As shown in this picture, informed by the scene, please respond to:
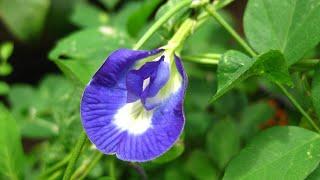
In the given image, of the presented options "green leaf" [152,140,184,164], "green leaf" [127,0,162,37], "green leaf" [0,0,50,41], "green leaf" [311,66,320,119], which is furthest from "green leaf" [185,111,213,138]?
"green leaf" [0,0,50,41]

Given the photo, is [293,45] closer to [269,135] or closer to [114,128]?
[269,135]

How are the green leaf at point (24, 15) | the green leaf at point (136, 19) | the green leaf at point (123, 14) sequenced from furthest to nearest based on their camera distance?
1. the green leaf at point (24, 15)
2. the green leaf at point (123, 14)
3. the green leaf at point (136, 19)

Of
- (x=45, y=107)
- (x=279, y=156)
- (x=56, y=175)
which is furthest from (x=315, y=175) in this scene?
(x=45, y=107)

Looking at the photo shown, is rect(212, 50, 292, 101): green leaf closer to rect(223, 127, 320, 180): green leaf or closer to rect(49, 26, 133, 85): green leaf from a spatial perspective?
rect(223, 127, 320, 180): green leaf

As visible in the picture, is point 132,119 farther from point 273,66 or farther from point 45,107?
point 45,107

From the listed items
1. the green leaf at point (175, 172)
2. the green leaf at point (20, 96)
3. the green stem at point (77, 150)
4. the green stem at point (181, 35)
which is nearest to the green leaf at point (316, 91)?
the green stem at point (181, 35)

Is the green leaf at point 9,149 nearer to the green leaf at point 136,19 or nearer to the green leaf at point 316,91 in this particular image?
the green leaf at point 136,19
